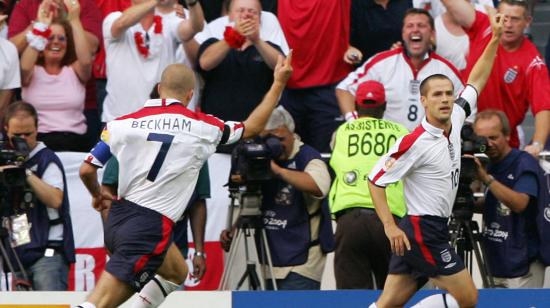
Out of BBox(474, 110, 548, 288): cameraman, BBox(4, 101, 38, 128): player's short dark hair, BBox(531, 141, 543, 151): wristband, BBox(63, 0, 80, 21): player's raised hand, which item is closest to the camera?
BBox(474, 110, 548, 288): cameraman

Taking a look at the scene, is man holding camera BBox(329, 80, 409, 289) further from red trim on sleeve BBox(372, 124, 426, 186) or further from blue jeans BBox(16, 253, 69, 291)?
blue jeans BBox(16, 253, 69, 291)

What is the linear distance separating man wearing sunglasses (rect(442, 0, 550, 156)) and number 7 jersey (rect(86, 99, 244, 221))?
10.3 ft

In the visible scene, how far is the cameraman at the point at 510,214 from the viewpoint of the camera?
11570 mm

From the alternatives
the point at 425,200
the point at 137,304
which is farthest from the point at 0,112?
the point at 425,200

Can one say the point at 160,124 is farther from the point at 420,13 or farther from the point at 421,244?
the point at 420,13

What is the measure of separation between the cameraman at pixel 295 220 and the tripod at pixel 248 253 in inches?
3.9

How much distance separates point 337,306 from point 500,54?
9.56 feet

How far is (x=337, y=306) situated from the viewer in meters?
10.9

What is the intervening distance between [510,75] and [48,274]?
4.04m

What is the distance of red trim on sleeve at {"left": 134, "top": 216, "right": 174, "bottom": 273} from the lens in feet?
33.5

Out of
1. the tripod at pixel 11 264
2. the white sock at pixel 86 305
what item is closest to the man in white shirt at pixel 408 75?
the tripod at pixel 11 264

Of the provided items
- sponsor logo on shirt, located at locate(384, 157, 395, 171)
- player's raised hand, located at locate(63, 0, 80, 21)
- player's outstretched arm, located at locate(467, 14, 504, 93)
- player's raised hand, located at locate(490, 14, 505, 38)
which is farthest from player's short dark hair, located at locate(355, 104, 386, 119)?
player's raised hand, located at locate(63, 0, 80, 21)

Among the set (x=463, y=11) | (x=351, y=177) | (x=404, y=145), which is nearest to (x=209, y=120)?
(x=404, y=145)

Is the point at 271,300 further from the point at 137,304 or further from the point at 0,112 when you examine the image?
the point at 0,112
